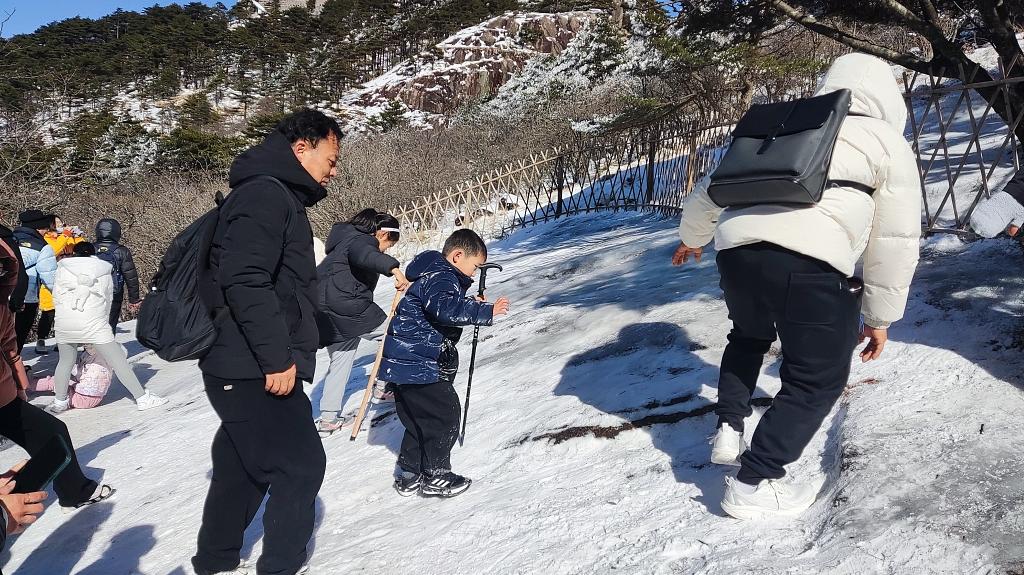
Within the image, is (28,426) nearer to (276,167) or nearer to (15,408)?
(15,408)

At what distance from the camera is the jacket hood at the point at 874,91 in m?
2.06

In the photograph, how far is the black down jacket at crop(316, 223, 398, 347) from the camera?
14.2 ft

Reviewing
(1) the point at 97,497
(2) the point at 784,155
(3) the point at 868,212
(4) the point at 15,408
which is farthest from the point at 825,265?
(1) the point at 97,497

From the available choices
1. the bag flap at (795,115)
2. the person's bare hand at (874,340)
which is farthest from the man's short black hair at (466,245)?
the person's bare hand at (874,340)

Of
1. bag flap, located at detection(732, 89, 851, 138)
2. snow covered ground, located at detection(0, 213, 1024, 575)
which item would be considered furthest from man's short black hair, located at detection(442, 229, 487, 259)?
bag flap, located at detection(732, 89, 851, 138)

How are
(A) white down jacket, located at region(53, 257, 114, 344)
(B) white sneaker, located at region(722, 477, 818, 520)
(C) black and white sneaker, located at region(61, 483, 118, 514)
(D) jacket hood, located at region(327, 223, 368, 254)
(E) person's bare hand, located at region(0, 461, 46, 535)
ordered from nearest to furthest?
(E) person's bare hand, located at region(0, 461, 46, 535) < (B) white sneaker, located at region(722, 477, 818, 520) < (C) black and white sneaker, located at region(61, 483, 118, 514) < (D) jacket hood, located at region(327, 223, 368, 254) < (A) white down jacket, located at region(53, 257, 114, 344)

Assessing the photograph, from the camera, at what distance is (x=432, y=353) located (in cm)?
315

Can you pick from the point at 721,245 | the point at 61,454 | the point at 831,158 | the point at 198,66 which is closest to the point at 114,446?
the point at 61,454

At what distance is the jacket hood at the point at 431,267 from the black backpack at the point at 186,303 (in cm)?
95

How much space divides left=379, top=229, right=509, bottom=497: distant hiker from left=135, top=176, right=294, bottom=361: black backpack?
967mm

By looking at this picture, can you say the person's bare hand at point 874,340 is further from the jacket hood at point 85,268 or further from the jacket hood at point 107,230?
the jacket hood at point 107,230

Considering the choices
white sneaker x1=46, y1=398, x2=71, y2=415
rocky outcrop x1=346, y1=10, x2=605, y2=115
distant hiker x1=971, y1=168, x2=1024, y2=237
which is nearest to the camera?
distant hiker x1=971, y1=168, x2=1024, y2=237

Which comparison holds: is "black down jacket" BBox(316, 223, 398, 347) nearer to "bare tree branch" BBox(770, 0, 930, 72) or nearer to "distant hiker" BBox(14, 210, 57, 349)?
"bare tree branch" BBox(770, 0, 930, 72)

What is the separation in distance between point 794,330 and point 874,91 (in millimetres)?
808
